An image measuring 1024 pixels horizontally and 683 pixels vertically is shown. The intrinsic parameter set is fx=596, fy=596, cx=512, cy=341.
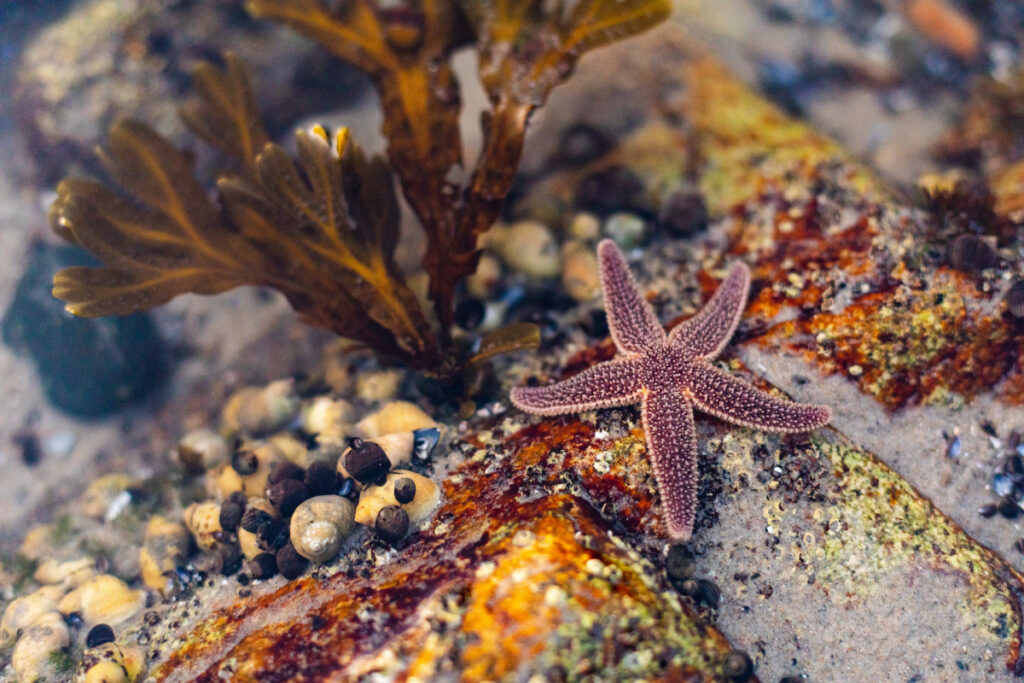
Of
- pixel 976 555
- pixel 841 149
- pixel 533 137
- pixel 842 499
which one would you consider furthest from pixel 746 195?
pixel 976 555

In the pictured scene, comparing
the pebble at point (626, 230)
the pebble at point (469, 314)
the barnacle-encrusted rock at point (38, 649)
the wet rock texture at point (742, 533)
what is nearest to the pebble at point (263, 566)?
the wet rock texture at point (742, 533)

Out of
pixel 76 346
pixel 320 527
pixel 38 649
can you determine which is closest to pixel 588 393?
pixel 320 527

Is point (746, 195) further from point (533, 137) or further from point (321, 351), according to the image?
point (321, 351)

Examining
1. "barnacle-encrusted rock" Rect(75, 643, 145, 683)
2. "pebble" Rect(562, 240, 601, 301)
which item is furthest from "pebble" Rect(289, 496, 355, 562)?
"pebble" Rect(562, 240, 601, 301)

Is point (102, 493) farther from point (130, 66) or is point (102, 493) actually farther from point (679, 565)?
point (679, 565)

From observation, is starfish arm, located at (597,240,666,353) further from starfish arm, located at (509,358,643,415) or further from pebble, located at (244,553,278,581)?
pebble, located at (244,553,278,581)

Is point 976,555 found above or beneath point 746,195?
beneath
